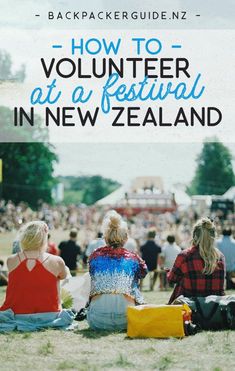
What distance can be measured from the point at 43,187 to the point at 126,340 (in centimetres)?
5171

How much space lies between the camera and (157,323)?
7941 millimetres

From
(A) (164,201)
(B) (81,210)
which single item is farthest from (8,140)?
(A) (164,201)

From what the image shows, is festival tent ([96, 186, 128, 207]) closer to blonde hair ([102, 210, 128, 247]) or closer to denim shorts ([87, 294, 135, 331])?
blonde hair ([102, 210, 128, 247])

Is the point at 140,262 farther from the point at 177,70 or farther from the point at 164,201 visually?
the point at 164,201

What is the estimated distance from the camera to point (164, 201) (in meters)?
51.0

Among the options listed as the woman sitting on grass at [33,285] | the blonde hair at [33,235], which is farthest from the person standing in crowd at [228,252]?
the blonde hair at [33,235]

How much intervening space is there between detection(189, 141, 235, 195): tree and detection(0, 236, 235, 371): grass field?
190ft

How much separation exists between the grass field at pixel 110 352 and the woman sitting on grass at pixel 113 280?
288 mm

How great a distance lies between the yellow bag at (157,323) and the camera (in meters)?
7.93

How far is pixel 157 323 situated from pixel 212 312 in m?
0.82

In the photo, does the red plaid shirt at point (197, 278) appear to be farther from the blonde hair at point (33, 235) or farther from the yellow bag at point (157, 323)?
the blonde hair at point (33, 235)

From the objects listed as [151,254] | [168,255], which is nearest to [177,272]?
[168,255]

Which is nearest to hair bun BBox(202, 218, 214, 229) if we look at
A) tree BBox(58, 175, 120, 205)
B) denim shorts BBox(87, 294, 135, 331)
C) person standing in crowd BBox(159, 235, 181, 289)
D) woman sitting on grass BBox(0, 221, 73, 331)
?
denim shorts BBox(87, 294, 135, 331)

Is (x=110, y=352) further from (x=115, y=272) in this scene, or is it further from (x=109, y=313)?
(x=115, y=272)
